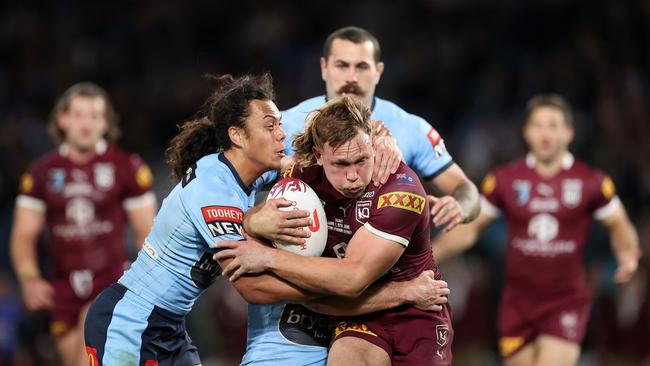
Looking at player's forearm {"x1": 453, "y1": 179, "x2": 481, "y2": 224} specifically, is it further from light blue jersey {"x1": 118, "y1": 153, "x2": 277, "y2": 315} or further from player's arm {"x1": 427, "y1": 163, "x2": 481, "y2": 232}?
light blue jersey {"x1": 118, "y1": 153, "x2": 277, "y2": 315}

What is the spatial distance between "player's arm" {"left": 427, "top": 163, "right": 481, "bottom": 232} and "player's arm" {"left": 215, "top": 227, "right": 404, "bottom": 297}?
0.79 meters

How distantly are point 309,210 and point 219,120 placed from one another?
2.40 feet

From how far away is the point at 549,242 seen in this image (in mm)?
7766

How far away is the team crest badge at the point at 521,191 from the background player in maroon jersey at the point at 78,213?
2.87 meters

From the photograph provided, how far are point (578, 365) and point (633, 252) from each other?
7.53 ft

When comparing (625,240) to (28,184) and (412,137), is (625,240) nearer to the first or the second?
(412,137)

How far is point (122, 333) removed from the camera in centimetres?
496

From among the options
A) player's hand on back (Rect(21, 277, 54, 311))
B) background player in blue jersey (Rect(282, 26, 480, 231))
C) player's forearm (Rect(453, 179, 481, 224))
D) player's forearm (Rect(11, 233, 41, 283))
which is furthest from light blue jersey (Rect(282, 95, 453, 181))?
player's forearm (Rect(11, 233, 41, 283))

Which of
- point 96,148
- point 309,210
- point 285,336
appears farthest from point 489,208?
point 309,210

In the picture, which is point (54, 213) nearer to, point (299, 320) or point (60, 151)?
point (60, 151)

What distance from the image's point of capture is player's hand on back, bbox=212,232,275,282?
4.65 m

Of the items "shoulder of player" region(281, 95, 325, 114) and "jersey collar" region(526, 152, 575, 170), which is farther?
"jersey collar" region(526, 152, 575, 170)

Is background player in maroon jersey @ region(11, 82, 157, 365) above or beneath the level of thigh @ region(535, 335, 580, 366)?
above

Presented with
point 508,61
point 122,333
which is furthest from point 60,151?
point 508,61
